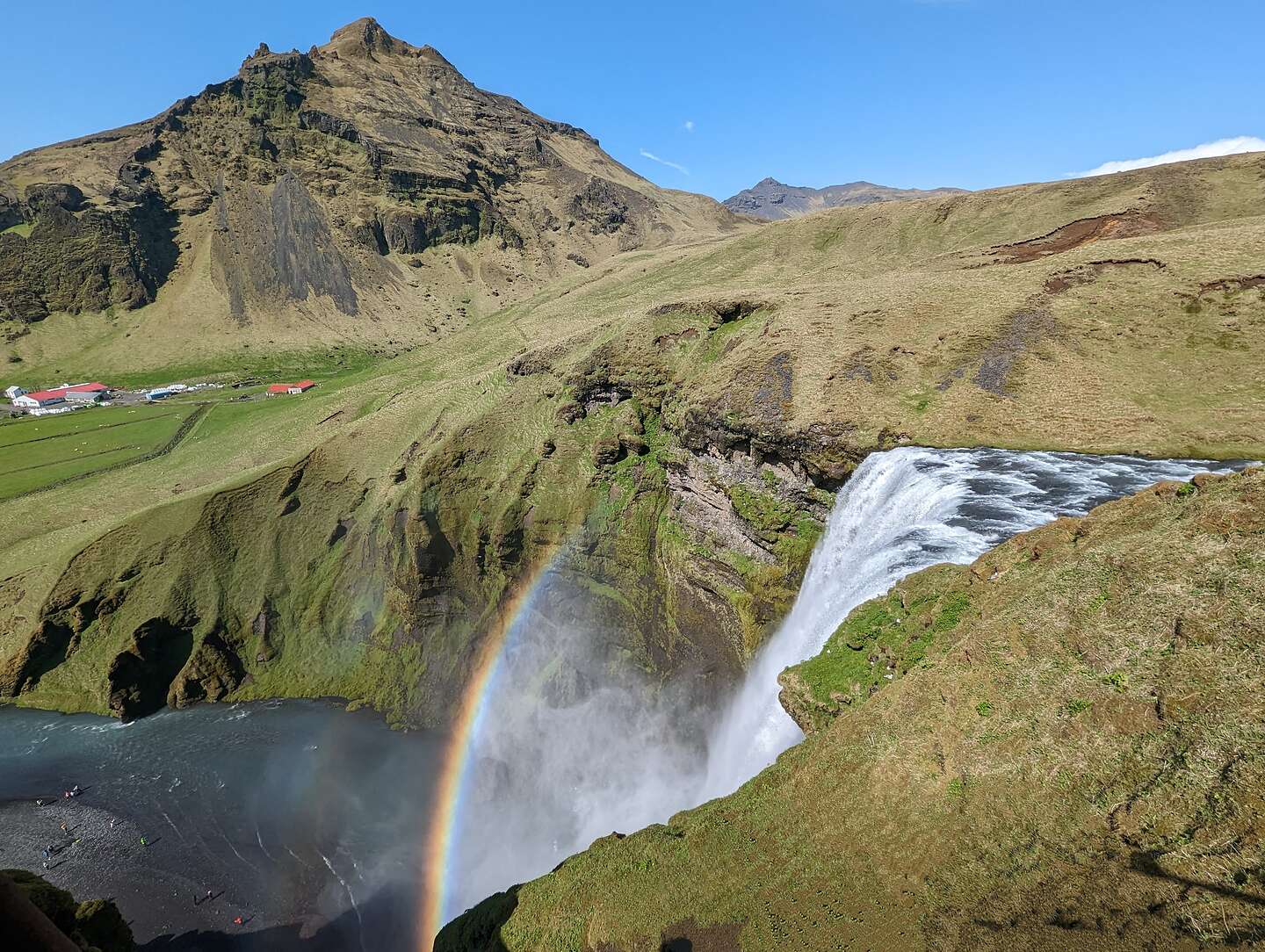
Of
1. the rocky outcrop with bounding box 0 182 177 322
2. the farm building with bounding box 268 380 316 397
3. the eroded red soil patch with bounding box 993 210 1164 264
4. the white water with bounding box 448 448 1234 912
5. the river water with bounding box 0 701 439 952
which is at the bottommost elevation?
the river water with bounding box 0 701 439 952

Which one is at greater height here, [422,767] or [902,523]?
[902,523]

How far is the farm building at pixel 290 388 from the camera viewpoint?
9956 cm

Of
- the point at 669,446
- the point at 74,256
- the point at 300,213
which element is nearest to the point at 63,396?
the point at 74,256

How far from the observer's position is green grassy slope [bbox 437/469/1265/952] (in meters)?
7.85

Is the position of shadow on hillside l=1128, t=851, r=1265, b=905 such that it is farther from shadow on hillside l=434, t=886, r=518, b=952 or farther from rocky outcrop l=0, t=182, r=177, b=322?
rocky outcrop l=0, t=182, r=177, b=322

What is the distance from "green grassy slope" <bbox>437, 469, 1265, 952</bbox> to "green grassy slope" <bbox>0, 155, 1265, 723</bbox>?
15437 millimetres

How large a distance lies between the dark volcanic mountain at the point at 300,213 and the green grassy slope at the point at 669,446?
298 feet

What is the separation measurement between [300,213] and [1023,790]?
176 meters

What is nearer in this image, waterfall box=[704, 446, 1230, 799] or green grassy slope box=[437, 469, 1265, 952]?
green grassy slope box=[437, 469, 1265, 952]

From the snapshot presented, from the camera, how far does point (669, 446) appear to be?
40.3m

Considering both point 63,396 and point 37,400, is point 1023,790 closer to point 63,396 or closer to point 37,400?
point 37,400

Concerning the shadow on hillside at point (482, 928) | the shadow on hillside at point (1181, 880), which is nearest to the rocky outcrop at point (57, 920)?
the shadow on hillside at point (482, 928)

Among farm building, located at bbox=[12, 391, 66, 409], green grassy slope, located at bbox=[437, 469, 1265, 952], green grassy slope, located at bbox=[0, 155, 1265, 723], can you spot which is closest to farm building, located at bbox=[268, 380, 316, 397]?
green grassy slope, located at bbox=[0, 155, 1265, 723]

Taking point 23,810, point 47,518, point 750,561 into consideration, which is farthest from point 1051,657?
point 47,518
